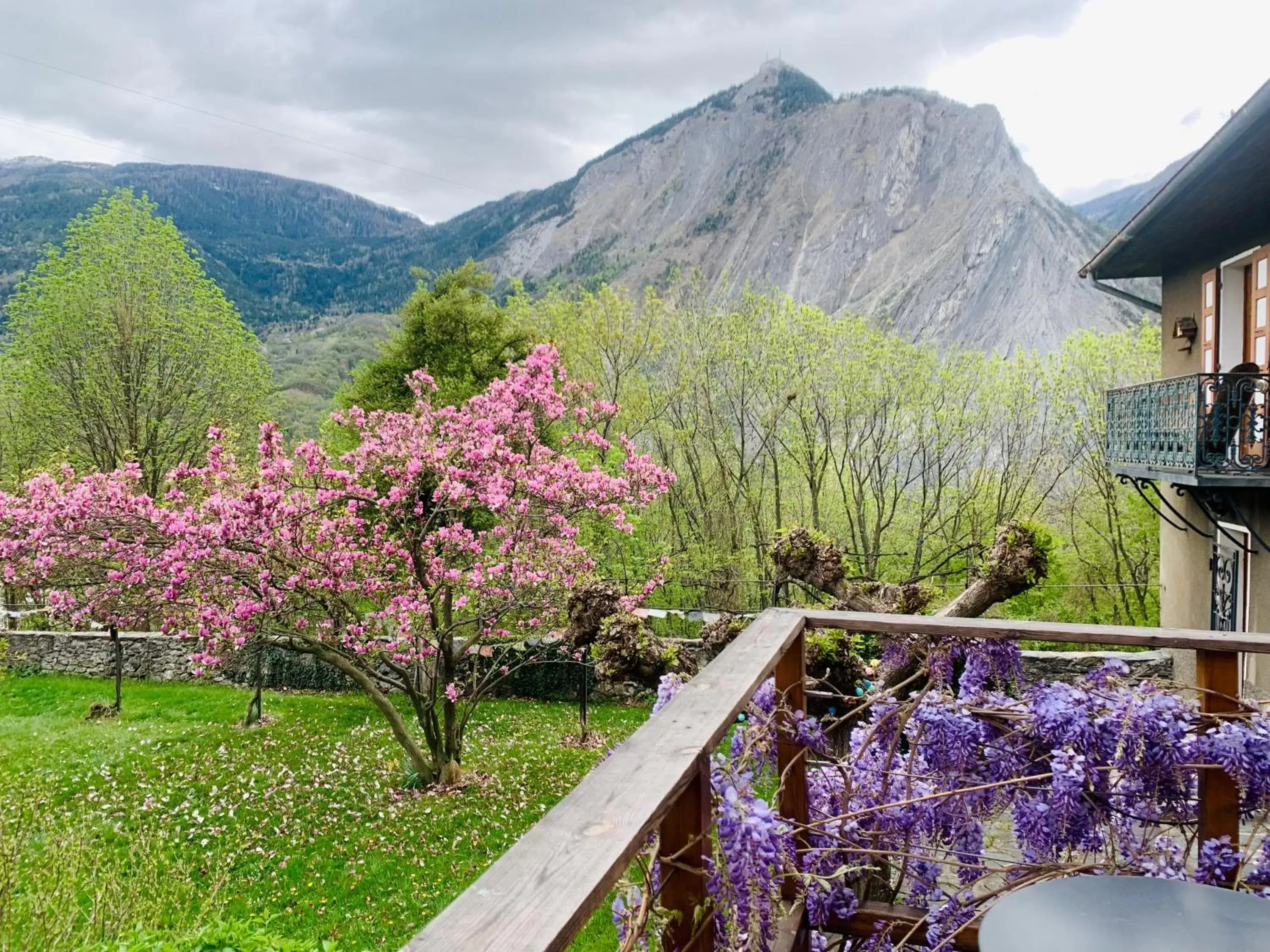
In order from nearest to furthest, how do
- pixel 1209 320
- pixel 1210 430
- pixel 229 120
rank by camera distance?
pixel 1210 430, pixel 1209 320, pixel 229 120

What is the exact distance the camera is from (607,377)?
50.4 ft

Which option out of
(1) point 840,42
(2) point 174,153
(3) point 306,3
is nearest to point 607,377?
(3) point 306,3

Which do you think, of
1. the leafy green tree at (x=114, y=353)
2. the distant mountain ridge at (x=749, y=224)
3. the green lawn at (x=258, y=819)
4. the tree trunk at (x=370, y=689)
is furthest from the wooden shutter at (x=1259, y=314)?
the distant mountain ridge at (x=749, y=224)

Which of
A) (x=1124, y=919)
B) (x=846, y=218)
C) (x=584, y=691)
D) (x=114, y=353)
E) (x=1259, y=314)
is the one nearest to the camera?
(x=1124, y=919)

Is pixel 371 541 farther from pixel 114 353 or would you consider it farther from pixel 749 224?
pixel 749 224

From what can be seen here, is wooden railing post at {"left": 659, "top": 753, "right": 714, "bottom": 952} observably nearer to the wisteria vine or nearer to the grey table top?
the wisteria vine

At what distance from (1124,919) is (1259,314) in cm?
669

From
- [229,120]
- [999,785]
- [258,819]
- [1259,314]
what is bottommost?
[258,819]

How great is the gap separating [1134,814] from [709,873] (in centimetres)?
132

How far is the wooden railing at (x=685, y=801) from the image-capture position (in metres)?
0.60

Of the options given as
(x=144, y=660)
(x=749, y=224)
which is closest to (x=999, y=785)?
(x=144, y=660)

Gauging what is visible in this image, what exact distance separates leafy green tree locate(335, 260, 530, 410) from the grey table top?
40.4ft

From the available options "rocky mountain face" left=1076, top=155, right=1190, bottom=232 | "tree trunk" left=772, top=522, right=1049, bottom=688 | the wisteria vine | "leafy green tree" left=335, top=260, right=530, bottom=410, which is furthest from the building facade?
"rocky mountain face" left=1076, top=155, right=1190, bottom=232

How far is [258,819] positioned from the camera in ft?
21.8
